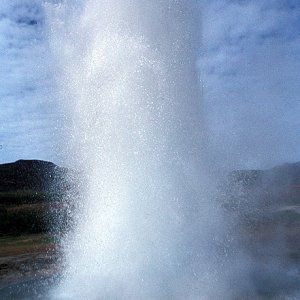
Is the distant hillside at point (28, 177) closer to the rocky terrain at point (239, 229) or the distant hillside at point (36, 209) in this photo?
the distant hillside at point (36, 209)

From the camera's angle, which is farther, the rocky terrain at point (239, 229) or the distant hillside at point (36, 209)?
the distant hillside at point (36, 209)

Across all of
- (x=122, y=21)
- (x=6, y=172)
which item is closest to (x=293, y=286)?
(x=122, y=21)

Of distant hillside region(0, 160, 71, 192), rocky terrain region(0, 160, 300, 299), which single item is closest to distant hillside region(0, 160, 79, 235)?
rocky terrain region(0, 160, 300, 299)

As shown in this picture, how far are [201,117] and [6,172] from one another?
238 feet

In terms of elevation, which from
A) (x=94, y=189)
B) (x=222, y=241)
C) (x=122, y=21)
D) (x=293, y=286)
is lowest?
(x=293, y=286)

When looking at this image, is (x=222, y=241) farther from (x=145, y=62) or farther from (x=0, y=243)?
(x=0, y=243)

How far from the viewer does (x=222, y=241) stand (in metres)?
14.6

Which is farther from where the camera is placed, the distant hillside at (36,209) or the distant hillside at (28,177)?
the distant hillside at (28,177)

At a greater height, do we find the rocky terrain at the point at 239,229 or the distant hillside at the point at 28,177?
the distant hillside at the point at 28,177

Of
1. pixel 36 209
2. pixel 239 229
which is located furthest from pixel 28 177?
pixel 239 229

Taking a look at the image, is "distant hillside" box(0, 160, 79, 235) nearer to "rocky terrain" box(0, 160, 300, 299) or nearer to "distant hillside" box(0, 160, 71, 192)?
"rocky terrain" box(0, 160, 300, 299)

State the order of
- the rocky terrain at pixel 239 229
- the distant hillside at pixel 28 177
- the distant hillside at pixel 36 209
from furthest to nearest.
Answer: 1. the distant hillside at pixel 28 177
2. the distant hillside at pixel 36 209
3. the rocky terrain at pixel 239 229

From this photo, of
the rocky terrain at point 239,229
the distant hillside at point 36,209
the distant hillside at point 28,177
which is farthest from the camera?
the distant hillside at point 28,177

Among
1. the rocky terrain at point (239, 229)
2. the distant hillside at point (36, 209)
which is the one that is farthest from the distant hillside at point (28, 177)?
the rocky terrain at point (239, 229)
